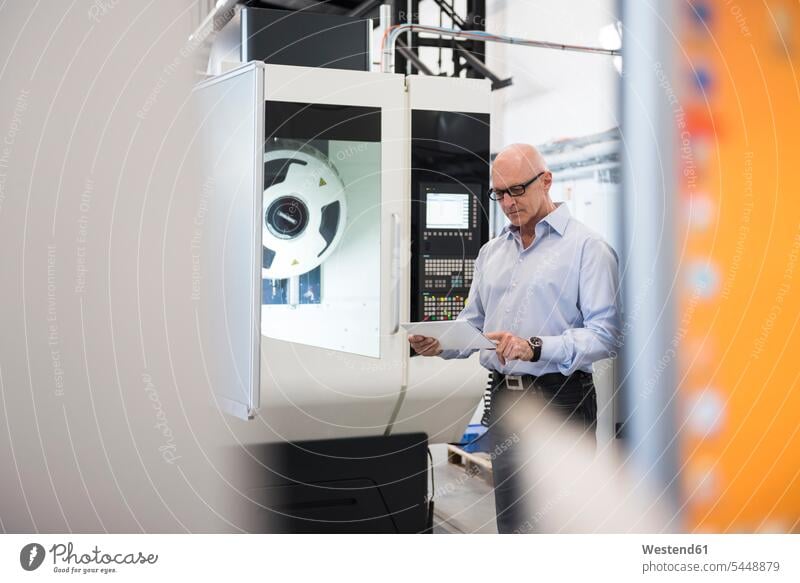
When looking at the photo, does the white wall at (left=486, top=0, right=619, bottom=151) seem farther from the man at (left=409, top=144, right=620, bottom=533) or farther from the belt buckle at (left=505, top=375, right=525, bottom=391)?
the belt buckle at (left=505, top=375, right=525, bottom=391)

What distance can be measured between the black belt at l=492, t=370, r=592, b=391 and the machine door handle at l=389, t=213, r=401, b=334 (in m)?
0.41

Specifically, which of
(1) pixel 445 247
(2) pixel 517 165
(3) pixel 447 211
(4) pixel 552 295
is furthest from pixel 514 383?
(2) pixel 517 165

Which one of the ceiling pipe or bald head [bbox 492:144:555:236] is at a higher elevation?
the ceiling pipe

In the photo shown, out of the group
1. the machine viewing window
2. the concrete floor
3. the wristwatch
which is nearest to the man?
the wristwatch

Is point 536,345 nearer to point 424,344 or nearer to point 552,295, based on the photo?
point 552,295

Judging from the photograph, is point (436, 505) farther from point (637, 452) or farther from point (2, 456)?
point (2, 456)

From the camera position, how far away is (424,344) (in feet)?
7.95

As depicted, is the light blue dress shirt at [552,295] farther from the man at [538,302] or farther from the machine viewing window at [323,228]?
the machine viewing window at [323,228]

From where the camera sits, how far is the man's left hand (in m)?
2.27

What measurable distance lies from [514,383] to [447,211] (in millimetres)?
615
